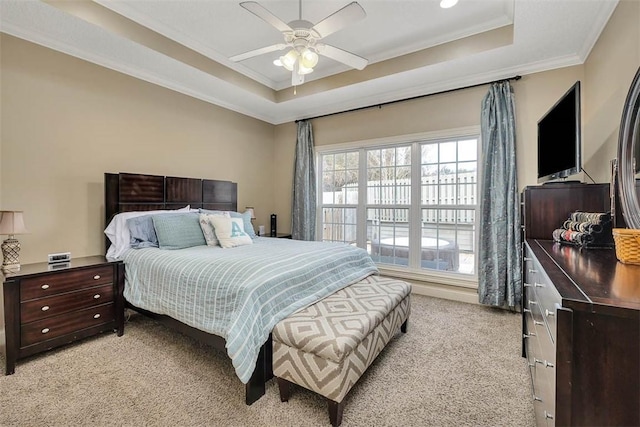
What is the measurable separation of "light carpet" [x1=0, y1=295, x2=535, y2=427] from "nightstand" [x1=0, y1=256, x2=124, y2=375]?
0.44 feet

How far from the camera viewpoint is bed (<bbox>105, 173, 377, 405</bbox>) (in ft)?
5.94

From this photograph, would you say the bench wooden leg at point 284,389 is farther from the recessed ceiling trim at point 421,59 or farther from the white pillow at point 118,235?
the recessed ceiling trim at point 421,59

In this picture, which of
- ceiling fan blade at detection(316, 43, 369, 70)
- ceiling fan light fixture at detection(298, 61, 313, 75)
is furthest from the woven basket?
ceiling fan light fixture at detection(298, 61, 313, 75)

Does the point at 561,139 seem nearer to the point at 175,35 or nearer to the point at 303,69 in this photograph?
the point at 303,69

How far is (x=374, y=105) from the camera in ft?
13.9

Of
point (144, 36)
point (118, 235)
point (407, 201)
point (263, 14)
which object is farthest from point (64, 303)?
point (407, 201)

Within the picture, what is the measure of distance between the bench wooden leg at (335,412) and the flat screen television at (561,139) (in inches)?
80.1

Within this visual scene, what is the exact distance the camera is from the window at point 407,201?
3764mm

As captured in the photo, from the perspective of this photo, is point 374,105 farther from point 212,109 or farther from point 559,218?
point 559,218

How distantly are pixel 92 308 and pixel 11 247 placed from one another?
0.77 m

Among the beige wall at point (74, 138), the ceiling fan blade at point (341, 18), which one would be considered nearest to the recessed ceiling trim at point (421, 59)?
the ceiling fan blade at point (341, 18)

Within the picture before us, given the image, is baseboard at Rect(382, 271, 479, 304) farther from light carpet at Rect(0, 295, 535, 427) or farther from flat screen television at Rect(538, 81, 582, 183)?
flat screen television at Rect(538, 81, 582, 183)

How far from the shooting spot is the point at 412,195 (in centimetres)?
408

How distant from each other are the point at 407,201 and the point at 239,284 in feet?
9.56
